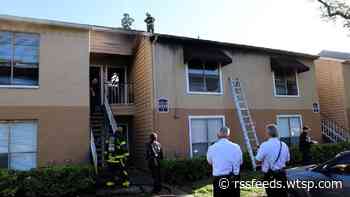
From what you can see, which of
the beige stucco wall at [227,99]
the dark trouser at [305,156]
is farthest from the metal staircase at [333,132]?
the dark trouser at [305,156]

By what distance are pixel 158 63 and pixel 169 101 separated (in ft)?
5.51

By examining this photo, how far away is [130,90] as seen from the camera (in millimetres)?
15875

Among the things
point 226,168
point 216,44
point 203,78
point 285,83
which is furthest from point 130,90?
point 226,168

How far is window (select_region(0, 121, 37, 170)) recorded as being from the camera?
10.9 m

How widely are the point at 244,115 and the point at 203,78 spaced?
8.74 feet

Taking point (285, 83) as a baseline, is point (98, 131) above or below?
below

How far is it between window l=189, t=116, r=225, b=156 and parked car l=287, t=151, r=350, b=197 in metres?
6.87

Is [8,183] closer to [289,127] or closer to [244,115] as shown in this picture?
[244,115]

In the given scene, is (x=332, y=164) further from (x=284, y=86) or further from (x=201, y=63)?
(x=284, y=86)

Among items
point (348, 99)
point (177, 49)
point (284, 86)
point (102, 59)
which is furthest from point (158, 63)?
point (348, 99)

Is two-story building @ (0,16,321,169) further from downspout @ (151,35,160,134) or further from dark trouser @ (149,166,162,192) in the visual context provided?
dark trouser @ (149,166,162,192)

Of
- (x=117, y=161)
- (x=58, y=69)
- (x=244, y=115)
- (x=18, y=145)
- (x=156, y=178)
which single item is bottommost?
(x=156, y=178)

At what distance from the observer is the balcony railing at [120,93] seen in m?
15.4

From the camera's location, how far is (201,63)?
1457 centimetres
